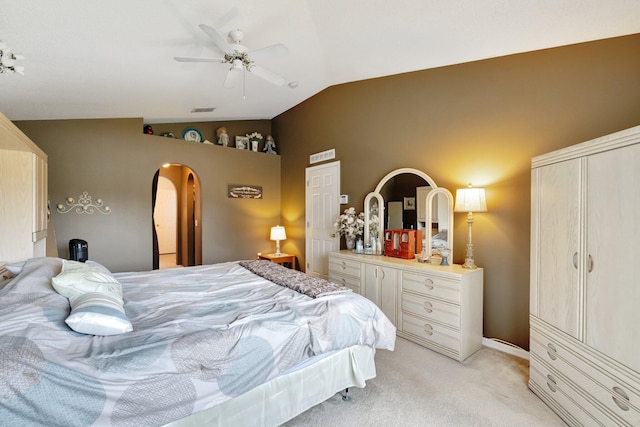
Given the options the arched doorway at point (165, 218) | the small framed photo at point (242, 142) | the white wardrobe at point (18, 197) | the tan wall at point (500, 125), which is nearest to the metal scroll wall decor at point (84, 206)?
the white wardrobe at point (18, 197)

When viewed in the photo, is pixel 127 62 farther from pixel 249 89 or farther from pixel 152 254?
pixel 152 254

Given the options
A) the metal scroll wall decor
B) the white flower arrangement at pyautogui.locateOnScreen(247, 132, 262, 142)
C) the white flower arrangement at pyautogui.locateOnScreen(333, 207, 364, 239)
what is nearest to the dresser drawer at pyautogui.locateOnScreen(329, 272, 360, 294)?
the white flower arrangement at pyautogui.locateOnScreen(333, 207, 364, 239)

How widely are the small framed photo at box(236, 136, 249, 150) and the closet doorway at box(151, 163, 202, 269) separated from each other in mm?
957

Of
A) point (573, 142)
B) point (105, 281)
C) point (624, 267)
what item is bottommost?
point (105, 281)

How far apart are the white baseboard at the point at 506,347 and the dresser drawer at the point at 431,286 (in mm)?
708

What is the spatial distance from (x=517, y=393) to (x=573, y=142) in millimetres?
1950

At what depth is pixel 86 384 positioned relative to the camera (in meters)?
1.06

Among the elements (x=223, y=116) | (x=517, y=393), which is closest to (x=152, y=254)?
(x=223, y=116)

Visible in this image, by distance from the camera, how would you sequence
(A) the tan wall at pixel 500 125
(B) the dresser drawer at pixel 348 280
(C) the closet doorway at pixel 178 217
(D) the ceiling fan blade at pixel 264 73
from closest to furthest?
1. (A) the tan wall at pixel 500 125
2. (D) the ceiling fan blade at pixel 264 73
3. (B) the dresser drawer at pixel 348 280
4. (C) the closet doorway at pixel 178 217

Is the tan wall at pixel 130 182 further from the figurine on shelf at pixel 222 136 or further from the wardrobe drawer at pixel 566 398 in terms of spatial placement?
the wardrobe drawer at pixel 566 398

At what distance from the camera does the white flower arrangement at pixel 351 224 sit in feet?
12.5

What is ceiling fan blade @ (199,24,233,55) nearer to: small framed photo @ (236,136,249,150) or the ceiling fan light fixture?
the ceiling fan light fixture

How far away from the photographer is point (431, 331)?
105 inches

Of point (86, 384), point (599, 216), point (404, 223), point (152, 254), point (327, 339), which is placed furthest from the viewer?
point (152, 254)
